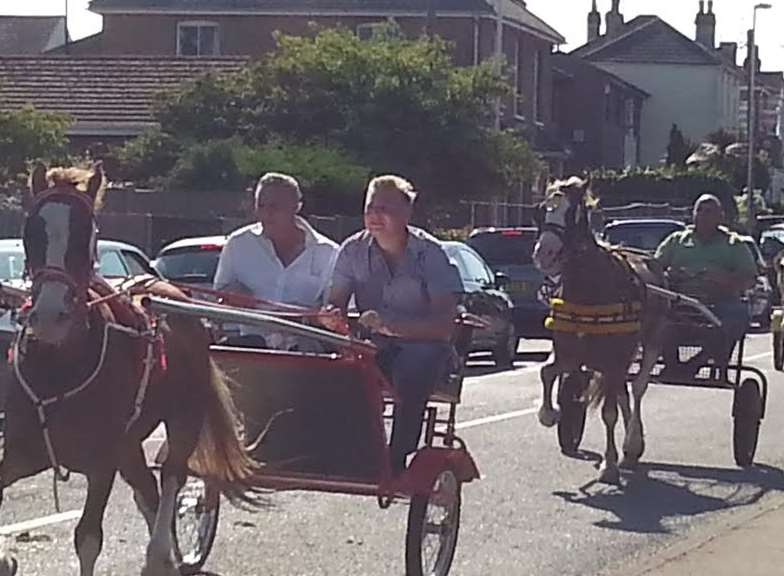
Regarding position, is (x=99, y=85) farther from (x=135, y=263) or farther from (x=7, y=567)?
(x=7, y=567)

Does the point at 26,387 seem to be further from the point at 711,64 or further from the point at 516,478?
the point at 711,64

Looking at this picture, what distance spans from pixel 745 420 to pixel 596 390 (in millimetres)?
1514

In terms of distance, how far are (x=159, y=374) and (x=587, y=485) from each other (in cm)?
565

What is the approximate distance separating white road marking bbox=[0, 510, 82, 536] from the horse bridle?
326 cm

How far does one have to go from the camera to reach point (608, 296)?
13.7 metres

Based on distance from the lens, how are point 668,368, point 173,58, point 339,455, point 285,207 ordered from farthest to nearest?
point 173,58, point 668,368, point 285,207, point 339,455

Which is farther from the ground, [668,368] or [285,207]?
[285,207]

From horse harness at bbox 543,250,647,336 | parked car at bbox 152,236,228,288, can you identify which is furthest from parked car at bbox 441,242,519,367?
horse harness at bbox 543,250,647,336

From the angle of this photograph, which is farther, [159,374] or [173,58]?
[173,58]

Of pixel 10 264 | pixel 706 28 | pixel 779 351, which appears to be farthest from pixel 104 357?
A: pixel 706 28

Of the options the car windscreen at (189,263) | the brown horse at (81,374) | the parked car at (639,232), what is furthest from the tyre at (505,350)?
the brown horse at (81,374)

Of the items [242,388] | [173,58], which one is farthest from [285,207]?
[173,58]

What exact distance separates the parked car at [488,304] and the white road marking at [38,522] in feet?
41.5

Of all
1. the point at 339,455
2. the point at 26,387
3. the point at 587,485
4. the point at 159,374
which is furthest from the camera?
the point at 587,485
